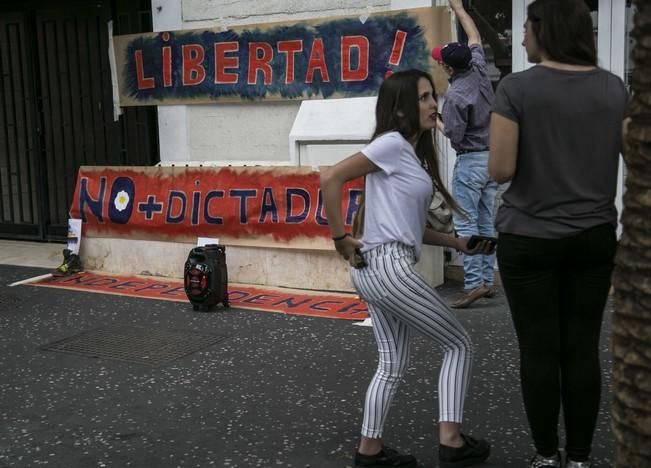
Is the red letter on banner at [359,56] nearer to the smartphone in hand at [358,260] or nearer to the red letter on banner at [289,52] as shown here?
the red letter on banner at [289,52]

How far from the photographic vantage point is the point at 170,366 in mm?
5215

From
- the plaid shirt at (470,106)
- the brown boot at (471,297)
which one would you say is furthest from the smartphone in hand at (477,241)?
the brown boot at (471,297)

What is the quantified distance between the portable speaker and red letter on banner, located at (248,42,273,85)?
6.51 feet

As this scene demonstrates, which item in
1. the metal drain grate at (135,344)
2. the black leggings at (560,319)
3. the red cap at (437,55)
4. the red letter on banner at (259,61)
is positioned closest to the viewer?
the black leggings at (560,319)

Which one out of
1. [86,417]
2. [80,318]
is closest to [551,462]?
[86,417]

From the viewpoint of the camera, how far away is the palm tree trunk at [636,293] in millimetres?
2078

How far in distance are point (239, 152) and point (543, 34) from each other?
5.46 metres

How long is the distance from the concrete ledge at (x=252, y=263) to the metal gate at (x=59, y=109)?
4.10ft

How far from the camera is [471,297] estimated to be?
21.1 feet

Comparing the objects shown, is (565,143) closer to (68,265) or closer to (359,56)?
(359,56)

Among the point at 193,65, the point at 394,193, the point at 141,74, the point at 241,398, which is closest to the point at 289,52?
the point at 193,65

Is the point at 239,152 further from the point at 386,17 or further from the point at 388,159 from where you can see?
the point at 388,159

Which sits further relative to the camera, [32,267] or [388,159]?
[32,267]

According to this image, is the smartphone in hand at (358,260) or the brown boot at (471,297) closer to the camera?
the smartphone in hand at (358,260)
